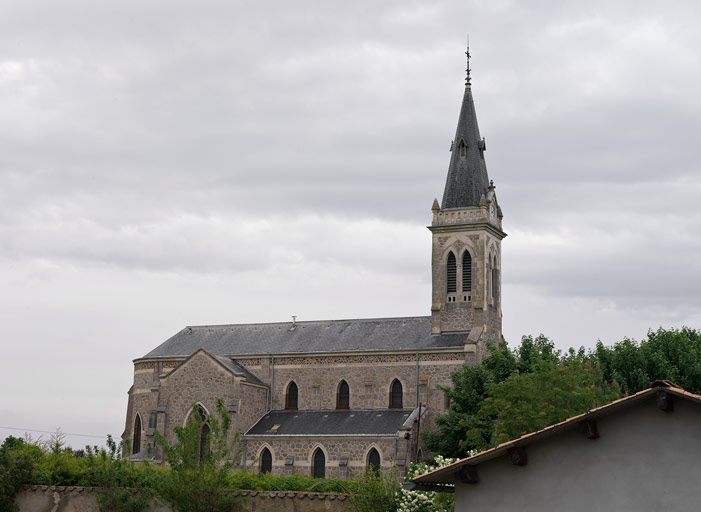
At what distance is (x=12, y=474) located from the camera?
3184cm

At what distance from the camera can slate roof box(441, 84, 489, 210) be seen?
58125 mm

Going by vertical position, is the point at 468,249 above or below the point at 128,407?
above

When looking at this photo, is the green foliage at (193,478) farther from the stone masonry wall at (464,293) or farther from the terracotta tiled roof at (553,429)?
the stone masonry wall at (464,293)

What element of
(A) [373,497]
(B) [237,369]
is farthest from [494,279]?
(A) [373,497]

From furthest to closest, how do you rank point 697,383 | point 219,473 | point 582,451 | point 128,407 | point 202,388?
point 128,407 → point 202,388 → point 697,383 → point 219,473 → point 582,451

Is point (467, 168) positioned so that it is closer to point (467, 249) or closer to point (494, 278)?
point (467, 249)

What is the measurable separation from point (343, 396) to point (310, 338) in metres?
4.78

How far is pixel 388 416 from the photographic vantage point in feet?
174

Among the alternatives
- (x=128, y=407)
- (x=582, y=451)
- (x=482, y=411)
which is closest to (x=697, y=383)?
(x=482, y=411)

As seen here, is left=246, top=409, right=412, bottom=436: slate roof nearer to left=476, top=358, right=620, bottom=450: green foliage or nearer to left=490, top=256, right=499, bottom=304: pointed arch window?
left=490, top=256, right=499, bottom=304: pointed arch window

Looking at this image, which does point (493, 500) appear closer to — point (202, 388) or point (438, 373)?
point (438, 373)

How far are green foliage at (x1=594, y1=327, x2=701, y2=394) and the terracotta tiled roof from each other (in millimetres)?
28257

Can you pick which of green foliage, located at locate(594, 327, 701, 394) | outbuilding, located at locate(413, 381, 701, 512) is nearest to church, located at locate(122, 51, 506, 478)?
green foliage, located at locate(594, 327, 701, 394)

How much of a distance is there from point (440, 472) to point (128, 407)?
4749 centimetres
